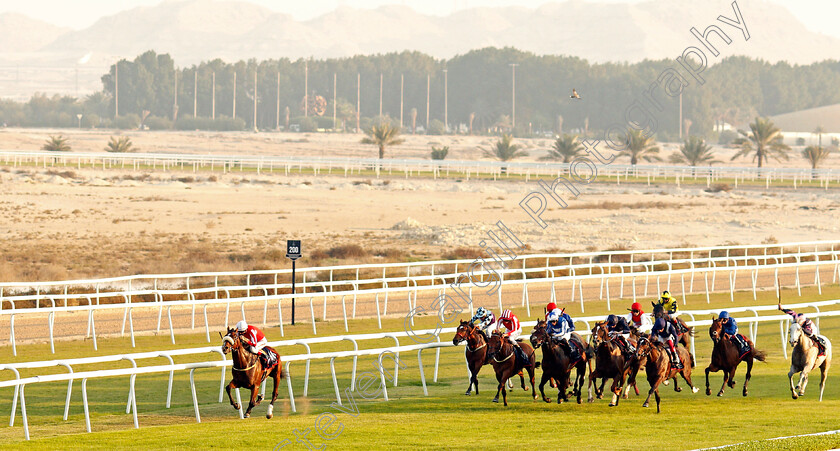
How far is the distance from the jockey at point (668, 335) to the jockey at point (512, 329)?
1363 millimetres

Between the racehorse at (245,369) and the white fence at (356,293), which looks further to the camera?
the white fence at (356,293)

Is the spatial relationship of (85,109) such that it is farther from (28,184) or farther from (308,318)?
(308,318)

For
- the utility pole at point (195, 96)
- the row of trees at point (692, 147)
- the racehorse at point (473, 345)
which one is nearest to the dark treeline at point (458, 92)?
the utility pole at point (195, 96)

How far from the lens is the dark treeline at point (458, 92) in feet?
368

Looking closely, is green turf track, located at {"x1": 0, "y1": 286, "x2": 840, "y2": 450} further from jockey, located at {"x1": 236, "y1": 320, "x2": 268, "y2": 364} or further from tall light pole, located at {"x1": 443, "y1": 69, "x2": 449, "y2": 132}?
tall light pole, located at {"x1": 443, "y1": 69, "x2": 449, "y2": 132}

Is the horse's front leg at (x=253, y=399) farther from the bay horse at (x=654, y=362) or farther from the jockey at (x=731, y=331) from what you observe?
the jockey at (x=731, y=331)

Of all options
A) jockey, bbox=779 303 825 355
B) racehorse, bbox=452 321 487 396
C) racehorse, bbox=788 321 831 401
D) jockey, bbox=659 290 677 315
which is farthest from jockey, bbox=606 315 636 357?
jockey, bbox=779 303 825 355

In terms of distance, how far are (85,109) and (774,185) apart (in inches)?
4128

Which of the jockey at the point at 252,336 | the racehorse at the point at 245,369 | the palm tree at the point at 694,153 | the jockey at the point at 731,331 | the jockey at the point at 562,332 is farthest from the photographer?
the palm tree at the point at 694,153

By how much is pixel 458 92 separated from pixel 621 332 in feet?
371

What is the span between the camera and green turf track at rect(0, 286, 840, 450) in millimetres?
8930

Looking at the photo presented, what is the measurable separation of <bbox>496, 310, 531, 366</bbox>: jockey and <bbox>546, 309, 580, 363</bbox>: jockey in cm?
47

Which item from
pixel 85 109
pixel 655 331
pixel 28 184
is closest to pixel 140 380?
pixel 655 331

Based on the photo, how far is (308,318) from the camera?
62.5ft
